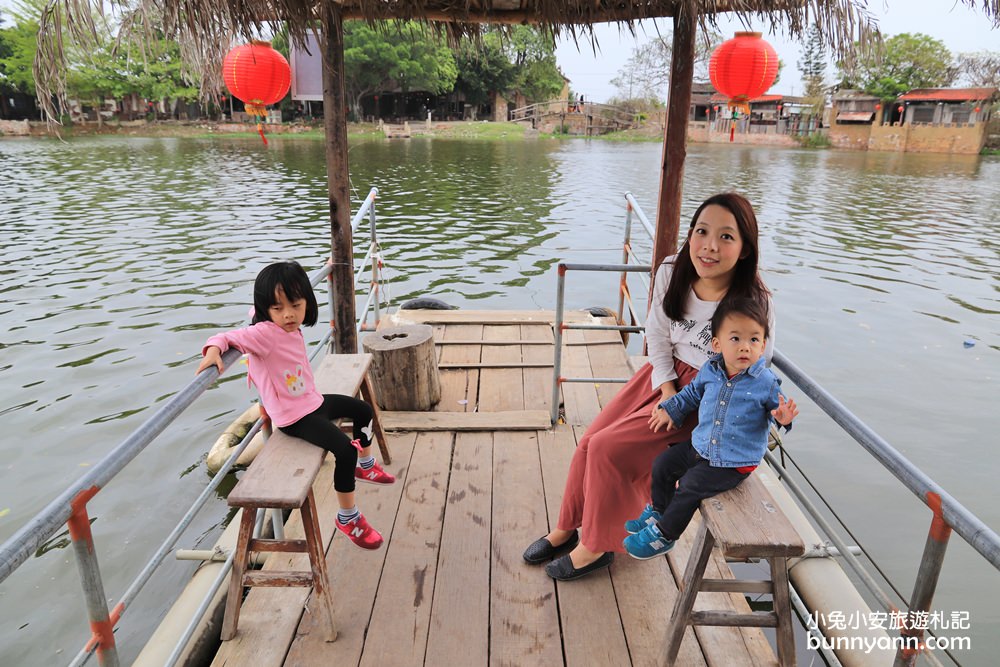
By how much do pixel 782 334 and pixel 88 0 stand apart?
803 cm

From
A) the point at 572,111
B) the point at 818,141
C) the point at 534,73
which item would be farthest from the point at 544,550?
the point at 572,111

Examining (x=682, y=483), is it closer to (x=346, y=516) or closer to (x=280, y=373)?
(x=346, y=516)

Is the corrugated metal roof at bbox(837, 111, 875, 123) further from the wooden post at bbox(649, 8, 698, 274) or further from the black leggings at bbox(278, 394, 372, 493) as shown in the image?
the black leggings at bbox(278, 394, 372, 493)

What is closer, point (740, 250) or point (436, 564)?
point (740, 250)

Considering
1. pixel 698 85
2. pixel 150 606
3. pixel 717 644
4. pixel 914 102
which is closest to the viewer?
pixel 717 644

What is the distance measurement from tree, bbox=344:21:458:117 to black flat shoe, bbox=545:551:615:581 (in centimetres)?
3647

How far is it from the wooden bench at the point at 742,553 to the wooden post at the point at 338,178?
2489 mm

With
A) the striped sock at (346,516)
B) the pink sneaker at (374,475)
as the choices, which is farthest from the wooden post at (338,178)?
the striped sock at (346,516)

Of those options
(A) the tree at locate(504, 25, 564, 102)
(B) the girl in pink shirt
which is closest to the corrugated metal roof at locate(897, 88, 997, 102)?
(A) the tree at locate(504, 25, 564, 102)

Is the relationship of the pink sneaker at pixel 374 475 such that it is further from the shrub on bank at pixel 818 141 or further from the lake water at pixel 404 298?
the shrub on bank at pixel 818 141

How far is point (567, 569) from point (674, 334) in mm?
1022

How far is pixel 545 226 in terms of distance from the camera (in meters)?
14.2

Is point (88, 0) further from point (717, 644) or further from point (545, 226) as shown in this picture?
point (545, 226)

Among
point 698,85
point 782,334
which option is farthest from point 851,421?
point 698,85
